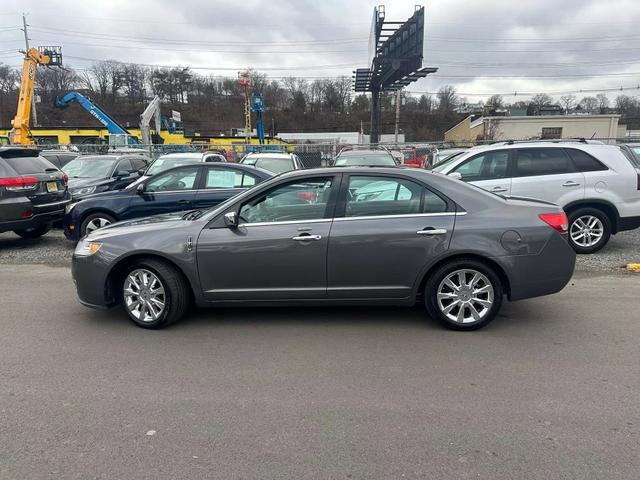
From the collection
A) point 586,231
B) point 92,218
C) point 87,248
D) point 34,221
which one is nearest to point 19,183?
point 34,221

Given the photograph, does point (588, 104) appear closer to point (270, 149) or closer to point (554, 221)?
point (270, 149)

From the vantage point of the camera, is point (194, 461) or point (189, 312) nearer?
point (194, 461)

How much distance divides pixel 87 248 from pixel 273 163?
22.9 ft

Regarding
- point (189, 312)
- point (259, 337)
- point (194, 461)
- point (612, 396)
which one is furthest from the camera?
point (189, 312)

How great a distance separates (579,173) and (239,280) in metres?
5.92

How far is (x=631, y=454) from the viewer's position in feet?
8.43

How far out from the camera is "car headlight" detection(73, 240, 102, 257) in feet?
14.7

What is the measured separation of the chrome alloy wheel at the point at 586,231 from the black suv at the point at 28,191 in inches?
355

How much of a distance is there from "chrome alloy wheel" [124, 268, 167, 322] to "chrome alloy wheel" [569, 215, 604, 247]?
643 cm

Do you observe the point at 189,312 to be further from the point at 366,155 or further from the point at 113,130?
the point at 113,130

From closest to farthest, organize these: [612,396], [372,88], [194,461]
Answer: [194,461], [612,396], [372,88]

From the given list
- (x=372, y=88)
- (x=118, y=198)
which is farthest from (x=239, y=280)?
(x=372, y=88)

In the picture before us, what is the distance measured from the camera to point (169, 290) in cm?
439

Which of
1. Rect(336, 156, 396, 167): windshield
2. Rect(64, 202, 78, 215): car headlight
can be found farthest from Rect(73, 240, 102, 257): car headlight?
Rect(336, 156, 396, 167): windshield
